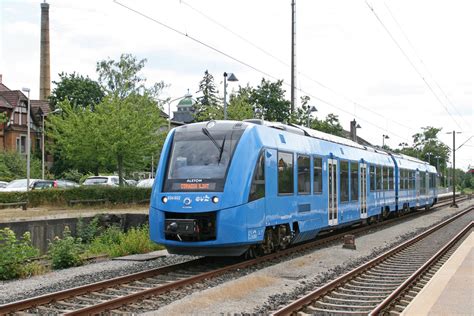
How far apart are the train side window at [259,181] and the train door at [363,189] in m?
10.3

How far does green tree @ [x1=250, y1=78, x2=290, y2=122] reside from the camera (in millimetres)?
40438

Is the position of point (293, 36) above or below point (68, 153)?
above

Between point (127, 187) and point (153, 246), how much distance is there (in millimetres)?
12833

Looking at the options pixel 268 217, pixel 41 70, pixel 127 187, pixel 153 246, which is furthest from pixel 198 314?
pixel 41 70

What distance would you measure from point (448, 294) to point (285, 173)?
5.74 metres

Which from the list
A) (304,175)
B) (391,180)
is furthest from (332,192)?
Answer: (391,180)

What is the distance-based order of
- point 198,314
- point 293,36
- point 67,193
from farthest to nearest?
point 293,36 < point 67,193 < point 198,314

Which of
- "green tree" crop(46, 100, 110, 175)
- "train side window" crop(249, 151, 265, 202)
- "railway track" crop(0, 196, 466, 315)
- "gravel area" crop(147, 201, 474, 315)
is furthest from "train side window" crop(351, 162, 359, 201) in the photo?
"green tree" crop(46, 100, 110, 175)

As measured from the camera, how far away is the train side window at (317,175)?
17328mm

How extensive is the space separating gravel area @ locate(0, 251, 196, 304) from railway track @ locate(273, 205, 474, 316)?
424 cm

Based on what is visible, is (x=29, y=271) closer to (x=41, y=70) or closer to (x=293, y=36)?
(x=293, y=36)

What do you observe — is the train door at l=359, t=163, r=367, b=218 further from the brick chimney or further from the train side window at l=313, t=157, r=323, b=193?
the brick chimney

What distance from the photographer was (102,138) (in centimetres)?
3519

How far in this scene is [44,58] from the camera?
7294 centimetres
